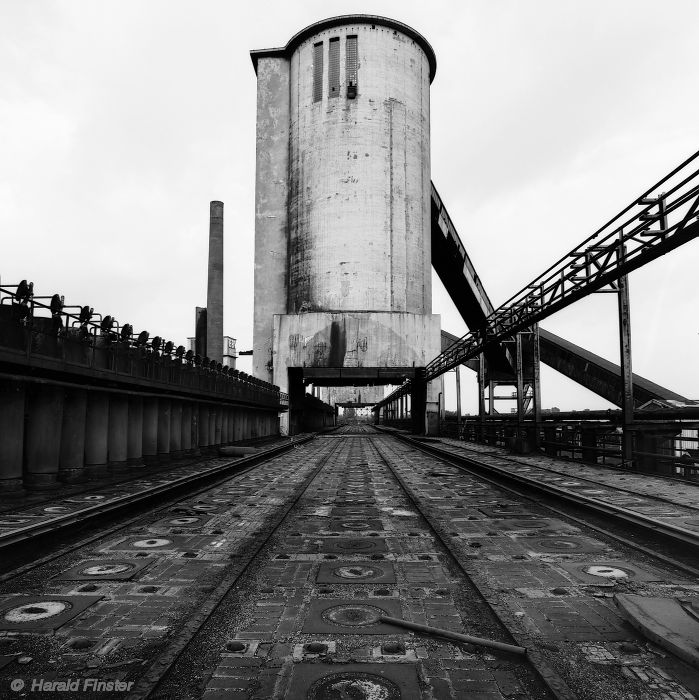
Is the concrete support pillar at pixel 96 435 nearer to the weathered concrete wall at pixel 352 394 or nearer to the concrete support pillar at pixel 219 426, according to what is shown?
the concrete support pillar at pixel 219 426

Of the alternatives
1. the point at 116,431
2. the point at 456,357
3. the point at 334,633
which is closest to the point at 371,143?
the point at 456,357

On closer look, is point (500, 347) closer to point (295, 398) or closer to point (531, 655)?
point (295, 398)

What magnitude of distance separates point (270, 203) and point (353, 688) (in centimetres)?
5195

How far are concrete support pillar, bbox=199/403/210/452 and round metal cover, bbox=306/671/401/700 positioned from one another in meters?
17.8

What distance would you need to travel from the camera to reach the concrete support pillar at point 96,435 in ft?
37.9

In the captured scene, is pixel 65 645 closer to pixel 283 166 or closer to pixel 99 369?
pixel 99 369

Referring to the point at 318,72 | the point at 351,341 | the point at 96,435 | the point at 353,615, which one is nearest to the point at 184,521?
the point at 353,615

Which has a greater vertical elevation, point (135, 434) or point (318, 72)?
point (318, 72)

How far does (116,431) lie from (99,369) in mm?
2116

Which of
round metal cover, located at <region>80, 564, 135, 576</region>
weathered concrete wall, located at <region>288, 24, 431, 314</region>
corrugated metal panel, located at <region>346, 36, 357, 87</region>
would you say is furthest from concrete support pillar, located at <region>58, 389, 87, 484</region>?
corrugated metal panel, located at <region>346, 36, 357, 87</region>

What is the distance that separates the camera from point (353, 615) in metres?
3.86

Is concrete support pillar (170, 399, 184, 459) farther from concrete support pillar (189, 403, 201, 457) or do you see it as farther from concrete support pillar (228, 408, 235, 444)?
concrete support pillar (228, 408, 235, 444)

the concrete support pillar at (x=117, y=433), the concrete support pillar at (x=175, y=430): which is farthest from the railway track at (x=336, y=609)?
the concrete support pillar at (x=175, y=430)

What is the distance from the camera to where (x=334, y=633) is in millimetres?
3537
